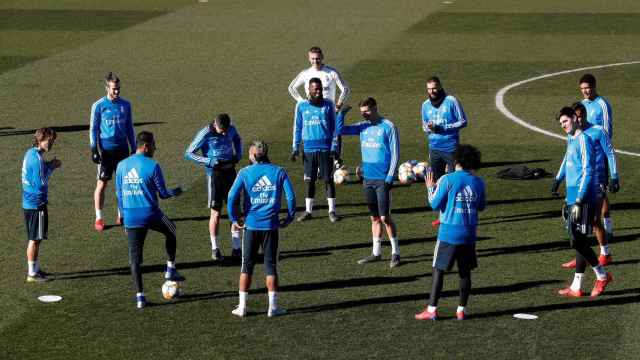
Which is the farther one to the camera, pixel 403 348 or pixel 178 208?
pixel 178 208

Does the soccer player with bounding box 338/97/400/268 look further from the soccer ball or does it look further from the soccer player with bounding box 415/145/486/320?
the soccer ball

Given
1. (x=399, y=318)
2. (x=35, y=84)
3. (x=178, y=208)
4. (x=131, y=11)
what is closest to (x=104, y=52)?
(x=35, y=84)

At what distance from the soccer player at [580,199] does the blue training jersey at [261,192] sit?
4.07 metres

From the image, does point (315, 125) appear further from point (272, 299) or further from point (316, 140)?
point (272, 299)

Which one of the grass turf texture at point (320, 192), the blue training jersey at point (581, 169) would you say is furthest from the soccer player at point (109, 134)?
the blue training jersey at point (581, 169)

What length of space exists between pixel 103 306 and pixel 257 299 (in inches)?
85.7

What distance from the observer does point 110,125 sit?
22047mm

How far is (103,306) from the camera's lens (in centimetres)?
1747

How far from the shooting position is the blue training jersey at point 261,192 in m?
16.6

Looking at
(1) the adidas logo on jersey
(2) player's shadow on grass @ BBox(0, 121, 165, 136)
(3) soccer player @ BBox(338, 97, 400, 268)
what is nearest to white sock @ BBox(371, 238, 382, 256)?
(3) soccer player @ BBox(338, 97, 400, 268)

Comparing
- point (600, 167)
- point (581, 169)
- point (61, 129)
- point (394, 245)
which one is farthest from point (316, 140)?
point (61, 129)

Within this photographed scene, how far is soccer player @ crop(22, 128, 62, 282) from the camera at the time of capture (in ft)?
60.5

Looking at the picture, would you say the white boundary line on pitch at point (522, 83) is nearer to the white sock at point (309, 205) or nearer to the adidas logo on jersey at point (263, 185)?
the white sock at point (309, 205)

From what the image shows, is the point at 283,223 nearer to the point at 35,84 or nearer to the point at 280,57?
the point at 35,84
